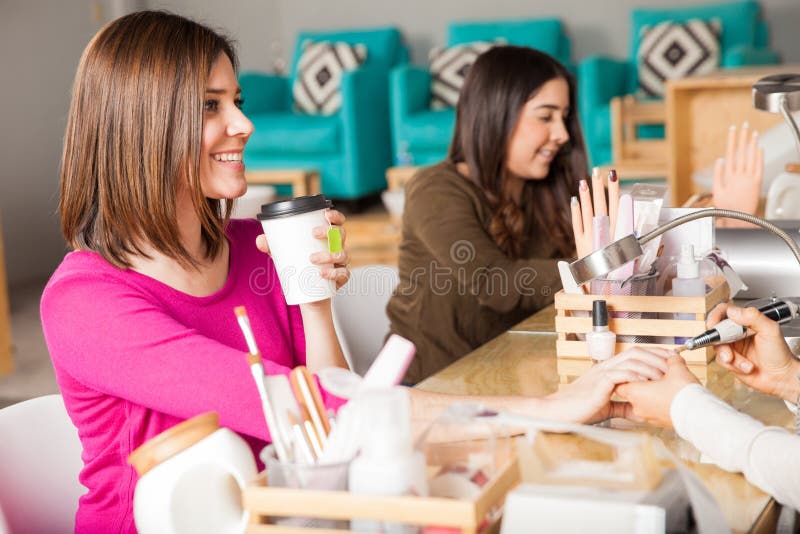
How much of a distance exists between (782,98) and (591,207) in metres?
0.36

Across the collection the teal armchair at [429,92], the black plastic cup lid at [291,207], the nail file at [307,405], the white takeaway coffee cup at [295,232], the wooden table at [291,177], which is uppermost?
the black plastic cup lid at [291,207]

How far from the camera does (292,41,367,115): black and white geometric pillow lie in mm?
6035

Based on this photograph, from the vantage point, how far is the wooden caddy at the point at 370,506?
715 mm

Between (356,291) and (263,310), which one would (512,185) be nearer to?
(356,291)

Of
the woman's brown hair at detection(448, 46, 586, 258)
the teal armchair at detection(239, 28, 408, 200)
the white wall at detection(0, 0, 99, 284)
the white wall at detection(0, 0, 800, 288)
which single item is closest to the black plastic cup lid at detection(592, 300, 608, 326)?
the woman's brown hair at detection(448, 46, 586, 258)

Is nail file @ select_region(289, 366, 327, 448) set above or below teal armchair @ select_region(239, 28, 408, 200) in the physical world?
above

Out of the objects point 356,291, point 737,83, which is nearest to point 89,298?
point 356,291

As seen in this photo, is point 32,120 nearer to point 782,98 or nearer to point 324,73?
point 324,73

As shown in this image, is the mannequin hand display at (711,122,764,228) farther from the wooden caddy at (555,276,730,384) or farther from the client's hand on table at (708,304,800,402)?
the client's hand on table at (708,304,800,402)

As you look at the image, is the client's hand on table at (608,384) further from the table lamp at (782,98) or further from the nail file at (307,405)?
the table lamp at (782,98)

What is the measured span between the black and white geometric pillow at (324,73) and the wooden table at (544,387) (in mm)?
4371

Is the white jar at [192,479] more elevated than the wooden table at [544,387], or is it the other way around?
the white jar at [192,479]

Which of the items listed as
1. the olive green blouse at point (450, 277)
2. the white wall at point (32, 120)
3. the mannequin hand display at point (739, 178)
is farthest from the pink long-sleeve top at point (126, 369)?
the white wall at point (32, 120)

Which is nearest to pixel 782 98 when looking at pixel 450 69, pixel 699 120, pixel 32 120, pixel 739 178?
pixel 739 178
